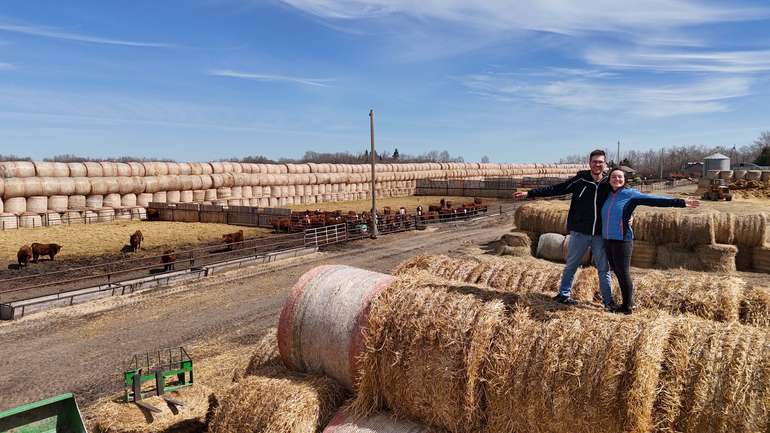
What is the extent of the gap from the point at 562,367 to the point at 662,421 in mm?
847

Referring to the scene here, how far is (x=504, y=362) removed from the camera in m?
4.81

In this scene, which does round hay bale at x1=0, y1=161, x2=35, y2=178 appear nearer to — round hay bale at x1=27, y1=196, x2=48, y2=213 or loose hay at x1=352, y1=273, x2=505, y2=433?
round hay bale at x1=27, y1=196, x2=48, y2=213

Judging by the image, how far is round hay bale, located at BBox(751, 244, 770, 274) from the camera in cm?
1641

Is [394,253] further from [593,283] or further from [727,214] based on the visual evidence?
[593,283]

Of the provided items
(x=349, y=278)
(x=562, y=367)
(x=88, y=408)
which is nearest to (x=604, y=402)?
(x=562, y=367)

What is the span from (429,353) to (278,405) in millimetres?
1775

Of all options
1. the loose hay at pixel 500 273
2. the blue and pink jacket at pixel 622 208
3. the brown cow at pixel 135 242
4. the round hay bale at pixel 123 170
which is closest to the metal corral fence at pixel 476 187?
the round hay bale at pixel 123 170

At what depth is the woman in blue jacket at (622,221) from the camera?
560cm

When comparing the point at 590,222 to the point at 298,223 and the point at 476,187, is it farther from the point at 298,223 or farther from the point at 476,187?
the point at 476,187

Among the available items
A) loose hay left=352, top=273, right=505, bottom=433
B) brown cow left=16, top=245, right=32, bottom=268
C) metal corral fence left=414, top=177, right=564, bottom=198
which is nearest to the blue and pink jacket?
loose hay left=352, top=273, right=505, bottom=433

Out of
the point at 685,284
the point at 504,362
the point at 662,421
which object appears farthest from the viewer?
the point at 685,284

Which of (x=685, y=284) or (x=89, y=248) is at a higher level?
(x=685, y=284)

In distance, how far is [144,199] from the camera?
1460 inches

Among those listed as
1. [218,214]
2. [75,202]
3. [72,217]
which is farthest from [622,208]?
[75,202]
